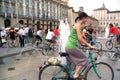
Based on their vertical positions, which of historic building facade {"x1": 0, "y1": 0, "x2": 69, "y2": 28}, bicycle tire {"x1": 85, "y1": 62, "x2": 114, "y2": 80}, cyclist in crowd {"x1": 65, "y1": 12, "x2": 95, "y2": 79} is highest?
historic building facade {"x1": 0, "y1": 0, "x2": 69, "y2": 28}

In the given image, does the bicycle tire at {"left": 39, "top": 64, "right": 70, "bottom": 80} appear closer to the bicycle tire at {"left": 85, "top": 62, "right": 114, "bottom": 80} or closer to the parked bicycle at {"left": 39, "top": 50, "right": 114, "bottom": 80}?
the parked bicycle at {"left": 39, "top": 50, "right": 114, "bottom": 80}

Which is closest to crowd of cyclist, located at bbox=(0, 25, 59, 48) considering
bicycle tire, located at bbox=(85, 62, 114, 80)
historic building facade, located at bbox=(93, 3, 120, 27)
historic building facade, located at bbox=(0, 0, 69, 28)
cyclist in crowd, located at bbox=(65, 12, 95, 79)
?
bicycle tire, located at bbox=(85, 62, 114, 80)

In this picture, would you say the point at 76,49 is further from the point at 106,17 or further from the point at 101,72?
the point at 106,17

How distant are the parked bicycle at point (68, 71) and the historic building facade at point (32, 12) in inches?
1776

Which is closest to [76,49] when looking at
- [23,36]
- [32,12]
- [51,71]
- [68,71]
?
[68,71]

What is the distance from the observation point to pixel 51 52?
45.9 ft

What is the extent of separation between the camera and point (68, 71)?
573cm

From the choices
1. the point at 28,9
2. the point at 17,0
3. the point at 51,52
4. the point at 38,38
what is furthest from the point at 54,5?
the point at 51,52

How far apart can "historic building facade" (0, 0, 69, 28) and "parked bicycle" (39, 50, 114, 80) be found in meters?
45.1

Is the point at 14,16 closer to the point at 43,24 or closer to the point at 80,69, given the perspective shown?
the point at 43,24

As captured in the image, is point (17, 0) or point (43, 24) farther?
point (43, 24)

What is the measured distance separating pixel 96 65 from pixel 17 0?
54212 millimetres

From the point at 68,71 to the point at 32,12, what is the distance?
2489 inches

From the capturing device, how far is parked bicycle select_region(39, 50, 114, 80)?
5.72 m
